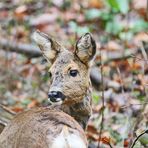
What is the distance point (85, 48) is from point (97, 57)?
16.9 feet

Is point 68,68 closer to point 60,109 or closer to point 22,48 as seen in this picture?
point 60,109

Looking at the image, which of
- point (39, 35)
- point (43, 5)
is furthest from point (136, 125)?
point (43, 5)

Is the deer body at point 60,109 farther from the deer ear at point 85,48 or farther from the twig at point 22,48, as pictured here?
the twig at point 22,48

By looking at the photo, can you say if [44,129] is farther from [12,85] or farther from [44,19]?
[44,19]

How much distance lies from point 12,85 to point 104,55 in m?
1.96

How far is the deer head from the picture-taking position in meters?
7.41

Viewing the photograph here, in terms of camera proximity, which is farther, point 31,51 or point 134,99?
→ point 31,51

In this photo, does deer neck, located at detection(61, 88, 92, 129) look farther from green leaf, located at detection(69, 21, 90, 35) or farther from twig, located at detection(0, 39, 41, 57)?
green leaf, located at detection(69, 21, 90, 35)

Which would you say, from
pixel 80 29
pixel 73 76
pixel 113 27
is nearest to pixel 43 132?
pixel 73 76

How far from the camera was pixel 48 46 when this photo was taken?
790 centimetres

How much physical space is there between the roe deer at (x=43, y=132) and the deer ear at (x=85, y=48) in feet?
3.94

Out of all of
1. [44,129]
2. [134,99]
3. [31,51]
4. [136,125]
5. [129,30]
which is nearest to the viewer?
[44,129]

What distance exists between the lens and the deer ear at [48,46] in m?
7.87

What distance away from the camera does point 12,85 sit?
1163 centimetres
